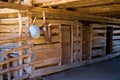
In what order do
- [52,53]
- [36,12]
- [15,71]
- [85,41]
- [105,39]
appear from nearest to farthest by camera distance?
[15,71]
[36,12]
[52,53]
[85,41]
[105,39]

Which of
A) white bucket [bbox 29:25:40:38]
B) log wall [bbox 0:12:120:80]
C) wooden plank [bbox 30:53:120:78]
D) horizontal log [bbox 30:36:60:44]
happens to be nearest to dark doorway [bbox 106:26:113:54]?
wooden plank [bbox 30:53:120:78]

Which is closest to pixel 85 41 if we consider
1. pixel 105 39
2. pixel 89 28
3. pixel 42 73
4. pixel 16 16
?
pixel 89 28

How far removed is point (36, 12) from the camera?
604cm

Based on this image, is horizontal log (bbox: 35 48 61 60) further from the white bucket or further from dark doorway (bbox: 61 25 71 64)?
the white bucket

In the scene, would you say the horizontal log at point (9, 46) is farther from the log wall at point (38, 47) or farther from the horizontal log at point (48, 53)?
the horizontal log at point (48, 53)

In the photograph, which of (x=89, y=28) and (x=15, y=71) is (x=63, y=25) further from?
(x=15, y=71)

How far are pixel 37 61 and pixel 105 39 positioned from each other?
16.1 feet

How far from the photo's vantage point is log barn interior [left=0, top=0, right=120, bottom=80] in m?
5.56

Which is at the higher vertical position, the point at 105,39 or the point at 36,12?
the point at 36,12

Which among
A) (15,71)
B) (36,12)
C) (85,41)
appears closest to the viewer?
(15,71)

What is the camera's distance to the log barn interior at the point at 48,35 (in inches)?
219

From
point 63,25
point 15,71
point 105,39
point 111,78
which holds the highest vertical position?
point 63,25

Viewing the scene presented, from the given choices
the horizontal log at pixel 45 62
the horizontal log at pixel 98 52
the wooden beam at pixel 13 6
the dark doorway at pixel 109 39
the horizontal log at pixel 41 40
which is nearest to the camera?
the wooden beam at pixel 13 6

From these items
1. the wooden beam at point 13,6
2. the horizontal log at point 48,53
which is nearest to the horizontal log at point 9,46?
the horizontal log at point 48,53
